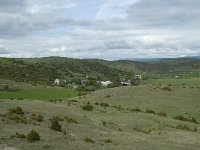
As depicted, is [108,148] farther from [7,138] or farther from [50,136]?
[7,138]

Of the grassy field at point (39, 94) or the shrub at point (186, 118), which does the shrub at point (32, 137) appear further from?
the grassy field at point (39, 94)

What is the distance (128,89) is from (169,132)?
4082 centimetres

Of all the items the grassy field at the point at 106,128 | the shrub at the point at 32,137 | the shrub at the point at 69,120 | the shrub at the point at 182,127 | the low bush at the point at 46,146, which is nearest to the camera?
the low bush at the point at 46,146

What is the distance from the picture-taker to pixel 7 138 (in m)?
29.3

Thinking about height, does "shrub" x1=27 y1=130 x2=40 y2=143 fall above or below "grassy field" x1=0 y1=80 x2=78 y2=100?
above

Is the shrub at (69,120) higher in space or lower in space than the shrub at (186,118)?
higher

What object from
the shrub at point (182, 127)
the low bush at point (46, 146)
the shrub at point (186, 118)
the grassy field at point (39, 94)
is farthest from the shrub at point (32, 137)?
the grassy field at point (39, 94)

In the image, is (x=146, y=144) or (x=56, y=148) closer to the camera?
(x=56, y=148)

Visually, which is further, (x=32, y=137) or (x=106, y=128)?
(x=106, y=128)

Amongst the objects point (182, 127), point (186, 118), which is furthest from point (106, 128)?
point (186, 118)

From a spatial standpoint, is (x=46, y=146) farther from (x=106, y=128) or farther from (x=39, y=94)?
(x=39, y=94)

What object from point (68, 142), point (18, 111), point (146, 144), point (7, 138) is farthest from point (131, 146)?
point (18, 111)

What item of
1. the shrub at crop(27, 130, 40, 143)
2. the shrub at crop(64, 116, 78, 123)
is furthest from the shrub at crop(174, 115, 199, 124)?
the shrub at crop(27, 130, 40, 143)

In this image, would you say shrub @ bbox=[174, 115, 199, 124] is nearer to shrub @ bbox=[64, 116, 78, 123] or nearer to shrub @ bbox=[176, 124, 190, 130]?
shrub @ bbox=[176, 124, 190, 130]
